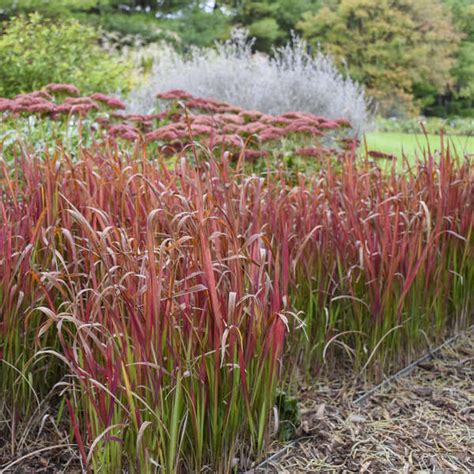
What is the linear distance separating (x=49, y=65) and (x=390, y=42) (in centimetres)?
1656

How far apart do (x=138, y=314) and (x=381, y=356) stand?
3.85 feet

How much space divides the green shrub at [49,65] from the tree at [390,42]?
1378 centimetres

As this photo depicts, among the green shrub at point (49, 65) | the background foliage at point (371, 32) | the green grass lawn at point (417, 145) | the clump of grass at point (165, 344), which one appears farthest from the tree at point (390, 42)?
the clump of grass at point (165, 344)

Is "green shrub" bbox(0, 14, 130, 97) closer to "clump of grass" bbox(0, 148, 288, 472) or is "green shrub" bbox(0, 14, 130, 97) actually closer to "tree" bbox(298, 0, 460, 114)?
"clump of grass" bbox(0, 148, 288, 472)

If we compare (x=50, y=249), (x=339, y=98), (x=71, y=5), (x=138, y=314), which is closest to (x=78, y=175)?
(x=50, y=249)

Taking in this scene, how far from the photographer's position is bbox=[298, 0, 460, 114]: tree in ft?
71.7

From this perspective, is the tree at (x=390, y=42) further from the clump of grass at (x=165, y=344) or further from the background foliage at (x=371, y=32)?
the clump of grass at (x=165, y=344)

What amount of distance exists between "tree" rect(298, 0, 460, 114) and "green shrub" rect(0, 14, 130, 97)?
13.8 meters

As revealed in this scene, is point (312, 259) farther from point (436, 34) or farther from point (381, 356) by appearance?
point (436, 34)

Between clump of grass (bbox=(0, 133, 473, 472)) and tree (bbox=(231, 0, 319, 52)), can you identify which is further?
tree (bbox=(231, 0, 319, 52))

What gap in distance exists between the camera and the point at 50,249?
6.48ft

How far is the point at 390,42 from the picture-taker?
22344mm

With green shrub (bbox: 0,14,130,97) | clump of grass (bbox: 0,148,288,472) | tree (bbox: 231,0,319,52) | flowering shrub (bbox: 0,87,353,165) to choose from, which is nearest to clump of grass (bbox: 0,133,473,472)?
clump of grass (bbox: 0,148,288,472)

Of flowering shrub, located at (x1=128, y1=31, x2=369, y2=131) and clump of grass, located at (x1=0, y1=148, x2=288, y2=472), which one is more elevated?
clump of grass, located at (x1=0, y1=148, x2=288, y2=472)
